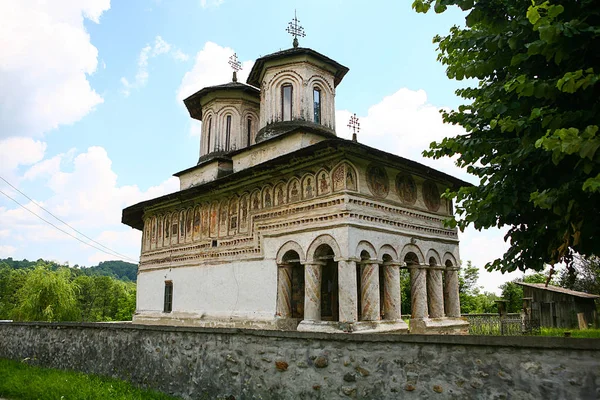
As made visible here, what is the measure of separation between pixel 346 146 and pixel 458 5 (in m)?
5.30

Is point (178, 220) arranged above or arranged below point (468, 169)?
above

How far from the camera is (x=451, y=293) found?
1310 cm

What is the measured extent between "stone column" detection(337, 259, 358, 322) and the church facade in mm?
22

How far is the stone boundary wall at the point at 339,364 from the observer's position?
3.91m

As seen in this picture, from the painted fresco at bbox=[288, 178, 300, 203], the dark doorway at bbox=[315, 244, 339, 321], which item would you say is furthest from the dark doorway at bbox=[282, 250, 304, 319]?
the painted fresco at bbox=[288, 178, 300, 203]

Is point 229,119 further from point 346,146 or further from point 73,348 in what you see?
point 73,348

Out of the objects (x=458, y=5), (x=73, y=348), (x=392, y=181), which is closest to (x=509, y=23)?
(x=458, y=5)

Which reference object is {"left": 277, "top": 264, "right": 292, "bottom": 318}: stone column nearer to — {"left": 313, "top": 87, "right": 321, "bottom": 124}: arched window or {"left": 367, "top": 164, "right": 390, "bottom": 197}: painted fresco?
{"left": 367, "top": 164, "right": 390, "bottom": 197}: painted fresco

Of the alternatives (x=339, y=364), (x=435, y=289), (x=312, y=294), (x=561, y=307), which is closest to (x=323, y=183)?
(x=312, y=294)

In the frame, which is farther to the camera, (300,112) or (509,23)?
(300,112)

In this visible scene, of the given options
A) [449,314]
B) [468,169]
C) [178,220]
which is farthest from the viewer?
[178,220]

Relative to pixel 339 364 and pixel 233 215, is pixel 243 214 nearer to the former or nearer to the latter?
pixel 233 215

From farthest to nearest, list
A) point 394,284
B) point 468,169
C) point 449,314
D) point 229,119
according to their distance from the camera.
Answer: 1. point 229,119
2. point 449,314
3. point 394,284
4. point 468,169

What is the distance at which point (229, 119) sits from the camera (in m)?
17.6
